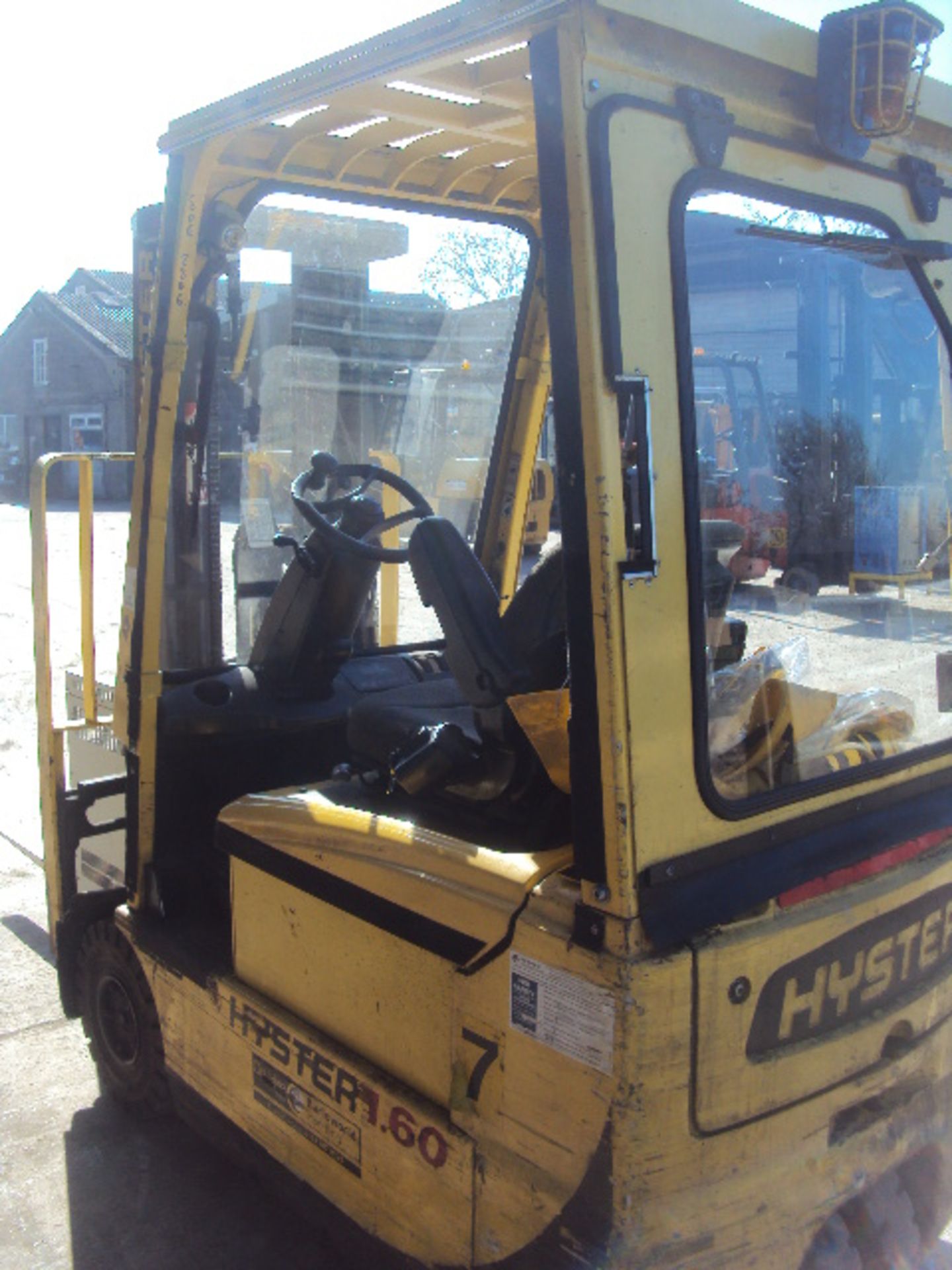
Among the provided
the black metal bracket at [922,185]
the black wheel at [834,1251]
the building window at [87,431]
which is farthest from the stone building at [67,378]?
the black wheel at [834,1251]

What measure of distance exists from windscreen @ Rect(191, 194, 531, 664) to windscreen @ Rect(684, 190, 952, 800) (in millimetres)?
1422

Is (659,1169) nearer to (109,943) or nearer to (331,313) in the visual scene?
(109,943)

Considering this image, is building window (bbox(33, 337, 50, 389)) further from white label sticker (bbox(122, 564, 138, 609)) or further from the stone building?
white label sticker (bbox(122, 564, 138, 609))

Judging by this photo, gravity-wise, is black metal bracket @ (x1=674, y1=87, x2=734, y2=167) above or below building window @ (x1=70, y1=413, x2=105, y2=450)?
below

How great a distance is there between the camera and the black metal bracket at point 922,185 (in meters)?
2.24

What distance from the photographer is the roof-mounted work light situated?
1860 mm

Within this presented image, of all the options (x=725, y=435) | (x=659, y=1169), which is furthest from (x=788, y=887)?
(x=725, y=435)

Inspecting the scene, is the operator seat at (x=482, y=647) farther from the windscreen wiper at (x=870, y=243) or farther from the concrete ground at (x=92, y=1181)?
the concrete ground at (x=92, y=1181)

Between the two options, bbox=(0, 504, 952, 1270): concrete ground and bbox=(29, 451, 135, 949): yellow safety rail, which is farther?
bbox=(29, 451, 135, 949): yellow safety rail

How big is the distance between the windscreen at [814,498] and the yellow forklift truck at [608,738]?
11mm

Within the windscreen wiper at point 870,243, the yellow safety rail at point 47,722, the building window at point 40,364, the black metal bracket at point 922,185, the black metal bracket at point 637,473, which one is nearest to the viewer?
the black metal bracket at point 637,473

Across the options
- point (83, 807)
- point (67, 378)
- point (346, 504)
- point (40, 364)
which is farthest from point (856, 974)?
point (40, 364)

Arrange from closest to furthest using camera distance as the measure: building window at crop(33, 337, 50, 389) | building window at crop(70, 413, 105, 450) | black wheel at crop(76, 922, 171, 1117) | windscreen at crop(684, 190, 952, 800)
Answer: windscreen at crop(684, 190, 952, 800) < black wheel at crop(76, 922, 171, 1117) < building window at crop(70, 413, 105, 450) < building window at crop(33, 337, 50, 389)

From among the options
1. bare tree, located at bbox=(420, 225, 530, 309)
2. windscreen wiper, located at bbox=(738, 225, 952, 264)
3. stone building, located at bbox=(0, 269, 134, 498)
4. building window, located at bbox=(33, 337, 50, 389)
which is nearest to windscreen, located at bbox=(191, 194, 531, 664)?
bare tree, located at bbox=(420, 225, 530, 309)
